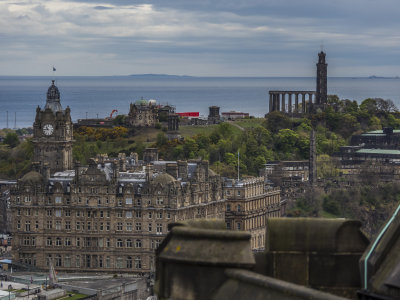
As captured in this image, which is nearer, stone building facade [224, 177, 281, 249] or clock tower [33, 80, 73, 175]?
stone building facade [224, 177, 281, 249]

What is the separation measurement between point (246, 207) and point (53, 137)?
67.7ft

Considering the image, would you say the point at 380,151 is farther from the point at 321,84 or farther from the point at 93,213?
the point at 93,213

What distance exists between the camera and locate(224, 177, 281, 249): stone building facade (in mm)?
94438

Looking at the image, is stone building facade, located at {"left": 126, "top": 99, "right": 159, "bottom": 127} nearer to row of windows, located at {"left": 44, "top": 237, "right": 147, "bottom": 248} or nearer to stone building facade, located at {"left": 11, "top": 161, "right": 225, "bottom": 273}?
stone building facade, located at {"left": 11, "top": 161, "right": 225, "bottom": 273}

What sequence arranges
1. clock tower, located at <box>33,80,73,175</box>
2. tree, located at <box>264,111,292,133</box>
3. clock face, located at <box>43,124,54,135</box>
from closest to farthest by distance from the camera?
clock tower, located at <box>33,80,73,175</box> < clock face, located at <box>43,124,54,135</box> < tree, located at <box>264,111,292,133</box>

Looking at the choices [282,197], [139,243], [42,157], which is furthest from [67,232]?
[282,197]

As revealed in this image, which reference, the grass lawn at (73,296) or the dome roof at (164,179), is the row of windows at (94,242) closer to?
the dome roof at (164,179)

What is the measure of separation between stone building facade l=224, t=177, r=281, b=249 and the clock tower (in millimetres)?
16433

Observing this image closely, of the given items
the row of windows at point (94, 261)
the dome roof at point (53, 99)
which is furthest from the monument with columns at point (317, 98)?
the row of windows at point (94, 261)

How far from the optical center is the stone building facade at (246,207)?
310ft

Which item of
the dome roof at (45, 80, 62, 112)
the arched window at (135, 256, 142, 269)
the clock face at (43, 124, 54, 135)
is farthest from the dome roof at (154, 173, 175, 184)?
the dome roof at (45, 80, 62, 112)

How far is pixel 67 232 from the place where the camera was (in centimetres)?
8856

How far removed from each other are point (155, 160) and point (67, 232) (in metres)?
20.7

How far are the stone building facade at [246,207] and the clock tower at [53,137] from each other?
1643 centimetres
